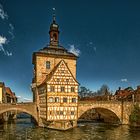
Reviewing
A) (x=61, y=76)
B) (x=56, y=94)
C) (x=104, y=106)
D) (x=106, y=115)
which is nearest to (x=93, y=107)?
(x=104, y=106)

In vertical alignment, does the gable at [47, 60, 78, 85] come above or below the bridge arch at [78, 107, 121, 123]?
above

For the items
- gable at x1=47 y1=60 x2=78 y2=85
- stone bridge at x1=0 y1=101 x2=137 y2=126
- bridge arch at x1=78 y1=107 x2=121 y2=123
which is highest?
gable at x1=47 y1=60 x2=78 y2=85

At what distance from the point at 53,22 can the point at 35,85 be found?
12.8 m

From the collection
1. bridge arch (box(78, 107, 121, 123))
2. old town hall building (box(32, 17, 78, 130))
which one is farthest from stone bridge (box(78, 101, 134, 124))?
old town hall building (box(32, 17, 78, 130))

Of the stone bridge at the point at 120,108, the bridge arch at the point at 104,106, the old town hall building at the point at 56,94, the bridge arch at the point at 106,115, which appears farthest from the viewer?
the bridge arch at the point at 106,115

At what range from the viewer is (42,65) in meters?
42.5

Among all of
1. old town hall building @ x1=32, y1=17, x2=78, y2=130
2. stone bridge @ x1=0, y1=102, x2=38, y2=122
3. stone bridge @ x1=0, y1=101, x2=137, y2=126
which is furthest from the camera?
stone bridge @ x1=0, y1=101, x2=137, y2=126

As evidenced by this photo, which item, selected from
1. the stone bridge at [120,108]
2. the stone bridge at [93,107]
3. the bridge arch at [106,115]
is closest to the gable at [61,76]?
the stone bridge at [93,107]

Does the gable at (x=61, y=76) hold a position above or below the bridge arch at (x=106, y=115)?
above

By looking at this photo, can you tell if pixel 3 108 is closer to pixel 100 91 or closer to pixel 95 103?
pixel 95 103

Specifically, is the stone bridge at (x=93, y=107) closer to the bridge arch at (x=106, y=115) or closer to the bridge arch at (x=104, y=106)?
the bridge arch at (x=104, y=106)

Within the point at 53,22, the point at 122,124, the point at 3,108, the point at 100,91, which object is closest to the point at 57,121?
the point at 3,108

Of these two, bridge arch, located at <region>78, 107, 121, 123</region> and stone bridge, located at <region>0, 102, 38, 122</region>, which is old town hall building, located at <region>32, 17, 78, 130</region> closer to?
stone bridge, located at <region>0, 102, 38, 122</region>

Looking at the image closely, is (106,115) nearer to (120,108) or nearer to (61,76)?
(120,108)
